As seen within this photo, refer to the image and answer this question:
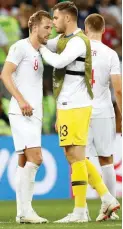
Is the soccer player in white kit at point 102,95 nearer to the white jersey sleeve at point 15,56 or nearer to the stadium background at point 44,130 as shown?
the white jersey sleeve at point 15,56

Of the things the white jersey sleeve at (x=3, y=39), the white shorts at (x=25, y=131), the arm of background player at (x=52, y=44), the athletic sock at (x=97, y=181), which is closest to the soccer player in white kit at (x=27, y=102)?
the white shorts at (x=25, y=131)

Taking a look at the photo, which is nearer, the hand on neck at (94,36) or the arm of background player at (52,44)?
the arm of background player at (52,44)

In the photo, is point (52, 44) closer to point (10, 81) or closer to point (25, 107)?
point (10, 81)

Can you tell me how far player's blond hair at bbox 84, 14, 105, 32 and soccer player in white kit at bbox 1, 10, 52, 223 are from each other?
849 millimetres

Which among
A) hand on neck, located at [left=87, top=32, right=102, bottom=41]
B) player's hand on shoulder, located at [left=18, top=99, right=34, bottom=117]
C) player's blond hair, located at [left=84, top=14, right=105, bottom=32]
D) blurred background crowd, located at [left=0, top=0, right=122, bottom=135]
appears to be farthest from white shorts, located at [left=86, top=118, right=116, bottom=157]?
blurred background crowd, located at [left=0, top=0, right=122, bottom=135]

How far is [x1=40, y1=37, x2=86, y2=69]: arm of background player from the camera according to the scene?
8.53 meters

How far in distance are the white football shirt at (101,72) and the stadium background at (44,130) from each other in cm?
349

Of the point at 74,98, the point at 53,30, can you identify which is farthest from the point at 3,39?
the point at 74,98

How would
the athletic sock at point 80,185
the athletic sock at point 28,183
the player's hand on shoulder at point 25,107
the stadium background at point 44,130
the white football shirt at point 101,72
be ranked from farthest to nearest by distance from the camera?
the stadium background at point 44,130 < the white football shirt at point 101,72 < the athletic sock at point 80,185 < the athletic sock at point 28,183 < the player's hand on shoulder at point 25,107

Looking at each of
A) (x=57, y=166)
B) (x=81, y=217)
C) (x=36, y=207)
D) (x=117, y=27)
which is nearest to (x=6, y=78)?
(x=81, y=217)

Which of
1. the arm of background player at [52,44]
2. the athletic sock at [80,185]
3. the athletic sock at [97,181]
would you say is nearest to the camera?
the athletic sock at [80,185]

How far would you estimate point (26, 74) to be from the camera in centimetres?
873

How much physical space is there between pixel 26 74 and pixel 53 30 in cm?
658

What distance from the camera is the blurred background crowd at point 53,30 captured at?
13953mm
